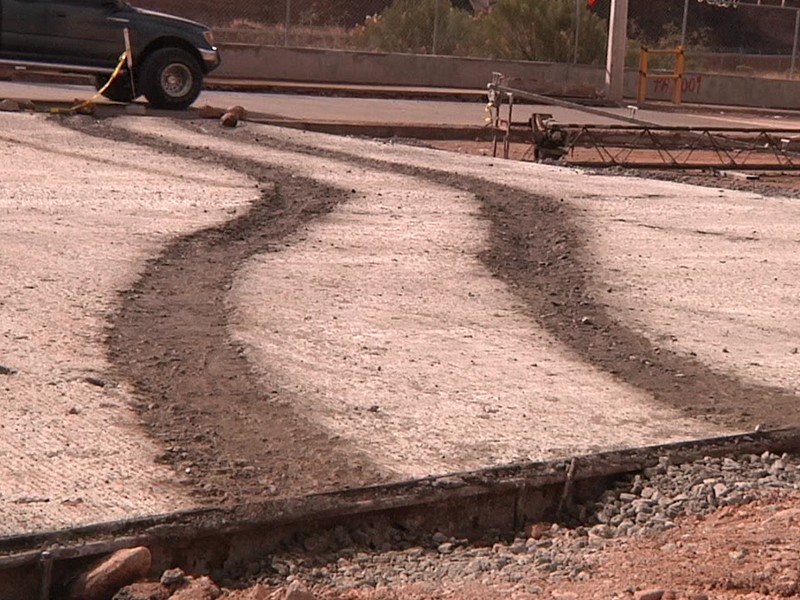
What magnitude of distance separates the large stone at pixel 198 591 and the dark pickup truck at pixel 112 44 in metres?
15.9

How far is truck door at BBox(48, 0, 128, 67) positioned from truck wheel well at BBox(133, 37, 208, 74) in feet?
0.95

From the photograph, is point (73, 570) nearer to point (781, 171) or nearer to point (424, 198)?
point (424, 198)

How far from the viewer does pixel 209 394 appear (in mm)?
6480

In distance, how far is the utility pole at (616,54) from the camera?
3091 cm

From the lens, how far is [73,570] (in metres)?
4.58

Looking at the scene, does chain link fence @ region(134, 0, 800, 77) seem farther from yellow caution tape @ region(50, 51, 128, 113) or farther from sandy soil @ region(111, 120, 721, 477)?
sandy soil @ region(111, 120, 721, 477)

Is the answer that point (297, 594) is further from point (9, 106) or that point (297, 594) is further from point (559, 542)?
point (9, 106)

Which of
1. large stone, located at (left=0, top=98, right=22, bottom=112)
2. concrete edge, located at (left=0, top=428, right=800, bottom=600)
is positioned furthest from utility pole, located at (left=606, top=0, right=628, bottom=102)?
concrete edge, located at (left=0, top=428, right=800, bottom=600)

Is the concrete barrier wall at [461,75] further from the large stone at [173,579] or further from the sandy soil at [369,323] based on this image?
the large stone at [173,579]

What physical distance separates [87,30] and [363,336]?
44.7ft

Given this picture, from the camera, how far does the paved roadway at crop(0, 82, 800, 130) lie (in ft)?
71.5

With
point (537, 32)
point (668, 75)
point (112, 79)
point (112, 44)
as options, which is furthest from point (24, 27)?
point (537, 32)

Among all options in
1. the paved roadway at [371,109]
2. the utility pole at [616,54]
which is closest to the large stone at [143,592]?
the paved roadway at [371,109]

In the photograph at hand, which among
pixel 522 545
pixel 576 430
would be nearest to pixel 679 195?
pixel 576 430
